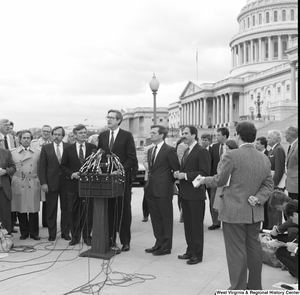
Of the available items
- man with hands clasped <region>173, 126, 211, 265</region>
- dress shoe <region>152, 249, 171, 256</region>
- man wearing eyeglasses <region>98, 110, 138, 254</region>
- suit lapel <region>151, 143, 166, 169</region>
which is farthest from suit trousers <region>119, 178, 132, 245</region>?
man with hands clasped <region>173, 126, 211, 265</region>

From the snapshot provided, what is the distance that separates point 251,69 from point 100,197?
92.2 m

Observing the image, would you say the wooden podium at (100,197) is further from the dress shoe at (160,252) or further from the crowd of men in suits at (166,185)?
the dress shoe at (160,252)

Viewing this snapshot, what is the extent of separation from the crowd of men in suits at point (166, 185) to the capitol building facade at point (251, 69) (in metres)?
70.1

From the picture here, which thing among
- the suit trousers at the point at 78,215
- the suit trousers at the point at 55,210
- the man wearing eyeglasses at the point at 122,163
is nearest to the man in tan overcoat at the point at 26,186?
the suit trousers at the point at 55,210

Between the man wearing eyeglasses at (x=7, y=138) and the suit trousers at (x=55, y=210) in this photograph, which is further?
the man wearing eyeglasses at (x=7, y=138)

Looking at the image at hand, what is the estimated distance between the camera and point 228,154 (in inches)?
203

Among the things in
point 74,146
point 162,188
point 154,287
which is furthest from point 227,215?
point 74,146

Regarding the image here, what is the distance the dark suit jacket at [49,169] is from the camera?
8445 millimetres

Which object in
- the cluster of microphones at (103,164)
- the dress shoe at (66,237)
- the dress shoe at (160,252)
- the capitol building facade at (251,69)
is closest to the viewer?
the cluster of microphones at (103,164)

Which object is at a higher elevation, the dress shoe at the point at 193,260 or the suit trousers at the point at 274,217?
the suit trousers at the point at 274,217

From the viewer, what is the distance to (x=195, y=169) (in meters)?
6.89

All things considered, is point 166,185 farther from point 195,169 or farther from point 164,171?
point 195,169

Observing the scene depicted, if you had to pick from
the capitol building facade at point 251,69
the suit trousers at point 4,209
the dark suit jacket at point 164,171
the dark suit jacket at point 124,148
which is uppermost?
the capitol building facade at point 251,69

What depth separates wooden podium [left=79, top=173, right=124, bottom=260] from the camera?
266 inches
